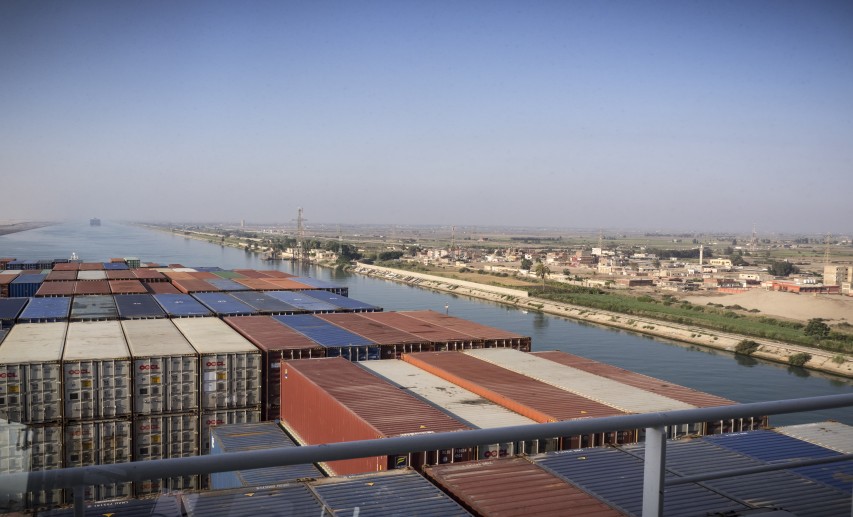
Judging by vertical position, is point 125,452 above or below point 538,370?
below

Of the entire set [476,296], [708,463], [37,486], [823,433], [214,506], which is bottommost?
[476,296]

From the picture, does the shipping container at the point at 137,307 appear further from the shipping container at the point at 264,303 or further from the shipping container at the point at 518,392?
the shipping container at the point at 518,392

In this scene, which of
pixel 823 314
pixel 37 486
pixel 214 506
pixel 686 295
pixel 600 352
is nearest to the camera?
pixel 37 486

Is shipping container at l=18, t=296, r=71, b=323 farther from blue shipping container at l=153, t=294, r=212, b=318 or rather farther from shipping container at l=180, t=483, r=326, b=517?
shipping container at l=180, t=483, r=326, b=517

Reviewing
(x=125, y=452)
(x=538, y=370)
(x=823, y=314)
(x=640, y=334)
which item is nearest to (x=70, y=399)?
(x=125, y=452)

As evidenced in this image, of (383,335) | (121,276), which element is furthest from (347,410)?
(121,276)

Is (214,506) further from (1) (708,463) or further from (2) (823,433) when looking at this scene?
(2) (823,433)

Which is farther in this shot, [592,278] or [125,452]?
[592,278]
